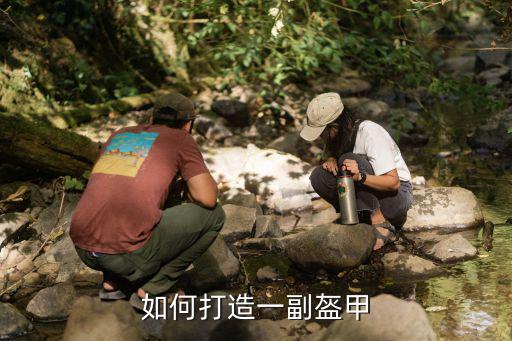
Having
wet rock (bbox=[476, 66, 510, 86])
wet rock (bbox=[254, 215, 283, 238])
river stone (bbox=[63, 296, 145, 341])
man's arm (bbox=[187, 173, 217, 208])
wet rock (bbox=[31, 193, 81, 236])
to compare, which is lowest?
wet rock (bbox=[476, 66, 510, 86])

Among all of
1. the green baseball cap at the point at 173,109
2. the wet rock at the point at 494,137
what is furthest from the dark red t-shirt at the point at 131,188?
the wet rock at the point at 494,137

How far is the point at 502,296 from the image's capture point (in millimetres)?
3912

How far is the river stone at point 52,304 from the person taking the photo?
159 inches

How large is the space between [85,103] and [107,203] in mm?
5539

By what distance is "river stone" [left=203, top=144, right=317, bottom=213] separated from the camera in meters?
6.43

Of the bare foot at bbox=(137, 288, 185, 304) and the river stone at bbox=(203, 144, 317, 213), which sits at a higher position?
the bare foot at bbox=(137, 288, 185, 304)

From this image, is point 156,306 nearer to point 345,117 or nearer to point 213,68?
point 345,117

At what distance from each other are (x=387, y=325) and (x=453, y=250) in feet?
5.46

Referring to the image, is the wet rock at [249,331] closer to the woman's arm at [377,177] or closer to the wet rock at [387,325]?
the wet rock at [387,325]

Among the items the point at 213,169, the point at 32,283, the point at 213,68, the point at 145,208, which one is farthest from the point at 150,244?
the point at 213,68

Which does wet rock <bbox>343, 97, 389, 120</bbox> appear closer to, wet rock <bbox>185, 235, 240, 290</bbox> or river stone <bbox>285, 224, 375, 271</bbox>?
river stone <bbox>285, 224, 375, 271</bbox>

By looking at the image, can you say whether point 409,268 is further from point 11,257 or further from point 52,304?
point 11,257

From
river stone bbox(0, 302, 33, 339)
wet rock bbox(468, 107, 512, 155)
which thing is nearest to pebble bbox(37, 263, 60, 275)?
river stone bbox(0, 302, 33, 339)

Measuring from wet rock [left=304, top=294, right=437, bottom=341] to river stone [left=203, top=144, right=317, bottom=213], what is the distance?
3092 millimetres
